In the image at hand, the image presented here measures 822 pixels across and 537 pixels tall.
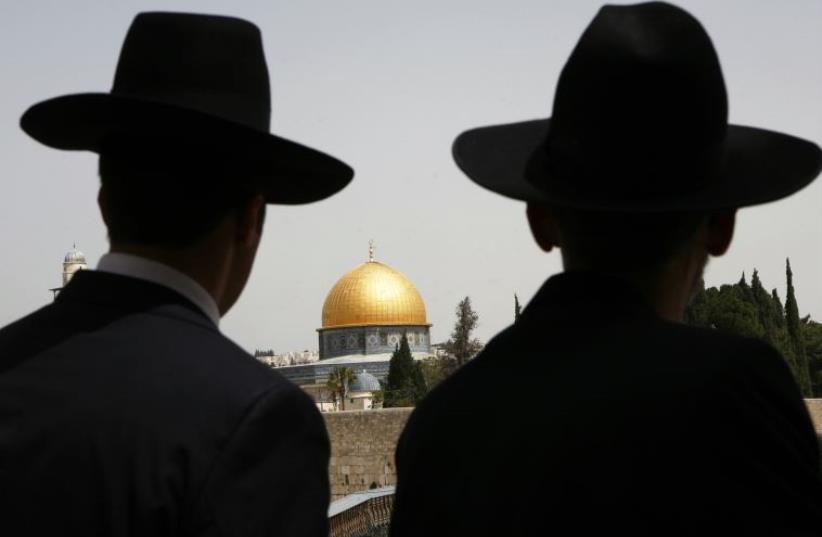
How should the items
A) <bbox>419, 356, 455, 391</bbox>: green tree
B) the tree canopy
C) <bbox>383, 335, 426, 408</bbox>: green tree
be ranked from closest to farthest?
1. the tree canopy
2. <bbox>383, 335, 426, 408</bbox>: green tree
3. <bbox>419, 356, 455, 391</bbox>: green tree

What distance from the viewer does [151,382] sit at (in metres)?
1.74

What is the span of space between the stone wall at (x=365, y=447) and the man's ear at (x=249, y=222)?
958 inches

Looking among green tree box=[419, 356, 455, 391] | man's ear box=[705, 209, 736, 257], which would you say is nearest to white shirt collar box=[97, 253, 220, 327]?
man's ear box=[705, 209, 736, 257]

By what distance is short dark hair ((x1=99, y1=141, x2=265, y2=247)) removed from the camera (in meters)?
1.89

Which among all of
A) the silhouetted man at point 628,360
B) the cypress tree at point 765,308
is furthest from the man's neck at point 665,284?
the cypress tree at point 765,308

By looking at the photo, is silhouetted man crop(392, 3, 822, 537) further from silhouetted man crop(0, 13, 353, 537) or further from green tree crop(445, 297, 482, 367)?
green tree crop(445, 297, 482, 367)

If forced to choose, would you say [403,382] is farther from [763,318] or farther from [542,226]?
[542,226]

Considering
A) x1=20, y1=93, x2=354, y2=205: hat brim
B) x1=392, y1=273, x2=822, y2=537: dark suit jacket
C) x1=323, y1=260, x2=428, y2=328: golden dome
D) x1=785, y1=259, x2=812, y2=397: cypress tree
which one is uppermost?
x1=323, y1=260, x2=428, y2=328: golden dome

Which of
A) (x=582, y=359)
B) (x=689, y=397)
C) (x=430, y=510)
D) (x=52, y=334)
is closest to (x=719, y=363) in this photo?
(x=689, y=397)

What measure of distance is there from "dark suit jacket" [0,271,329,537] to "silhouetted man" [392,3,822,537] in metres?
0.20

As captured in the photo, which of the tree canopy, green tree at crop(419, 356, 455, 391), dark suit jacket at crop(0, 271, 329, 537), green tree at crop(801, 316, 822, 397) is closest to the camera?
dark suit jacket at crop(0, 271, 329, 537)

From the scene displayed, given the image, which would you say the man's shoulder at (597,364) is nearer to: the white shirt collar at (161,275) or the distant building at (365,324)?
the white shirt collar at (161,275)

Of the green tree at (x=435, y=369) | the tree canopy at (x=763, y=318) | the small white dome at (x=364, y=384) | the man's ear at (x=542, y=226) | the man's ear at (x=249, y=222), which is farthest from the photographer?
the small white dome at (x=364, y=384)

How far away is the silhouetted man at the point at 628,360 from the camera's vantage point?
1.49 meters
